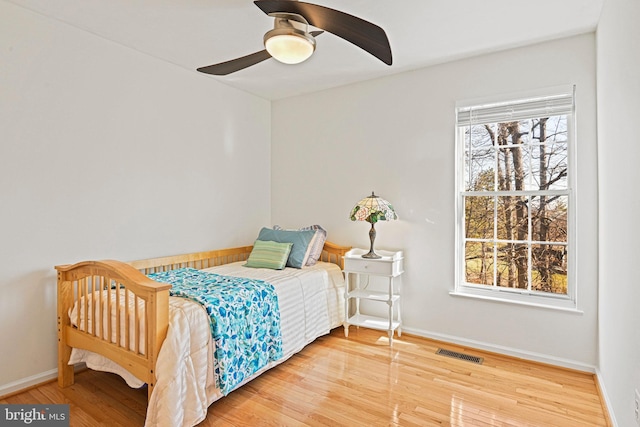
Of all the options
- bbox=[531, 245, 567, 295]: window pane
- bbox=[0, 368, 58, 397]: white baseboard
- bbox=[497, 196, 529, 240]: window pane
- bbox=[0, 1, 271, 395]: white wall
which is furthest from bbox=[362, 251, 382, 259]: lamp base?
bbox=[0, 368, 58, 397]: white baseboard

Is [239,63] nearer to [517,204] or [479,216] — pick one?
[479,216]

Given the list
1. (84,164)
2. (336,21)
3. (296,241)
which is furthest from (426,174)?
(84,164)

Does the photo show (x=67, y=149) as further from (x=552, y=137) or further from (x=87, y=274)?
(x=552, y=137)

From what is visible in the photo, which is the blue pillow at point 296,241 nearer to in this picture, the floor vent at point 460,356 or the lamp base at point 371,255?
the lamp base at point 371,255

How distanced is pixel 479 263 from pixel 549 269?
0.52 m

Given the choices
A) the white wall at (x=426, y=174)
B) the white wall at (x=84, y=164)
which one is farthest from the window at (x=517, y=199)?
the white wall at (x=84, y=164)

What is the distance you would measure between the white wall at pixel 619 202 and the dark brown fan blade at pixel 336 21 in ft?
3.64

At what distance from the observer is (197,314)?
6.83 feet

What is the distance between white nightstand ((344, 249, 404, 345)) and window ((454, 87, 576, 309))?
0.58 meters

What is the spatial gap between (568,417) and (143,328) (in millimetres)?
2544

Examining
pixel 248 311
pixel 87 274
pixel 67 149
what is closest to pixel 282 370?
pixel 248 311

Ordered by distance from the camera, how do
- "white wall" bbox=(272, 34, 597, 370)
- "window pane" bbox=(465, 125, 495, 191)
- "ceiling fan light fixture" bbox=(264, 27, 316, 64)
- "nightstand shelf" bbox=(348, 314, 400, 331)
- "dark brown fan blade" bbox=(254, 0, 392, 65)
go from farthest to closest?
"nightstand shelf" bbox=(348, 314, 400, 331) < "window pane" bbox=(465, 125, 495, 191) < "white wall" bbox=(272, 34, 597, 370) < "ceiling fan light fixture" bbox=(264, 27, 316, 64) < "dark brown fan blade" bbox=(254, 0, 392, 65)

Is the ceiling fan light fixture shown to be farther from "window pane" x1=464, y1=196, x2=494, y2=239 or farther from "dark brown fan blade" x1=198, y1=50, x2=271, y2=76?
"window pane" x1=464, y1=196, x2=494, y2=239

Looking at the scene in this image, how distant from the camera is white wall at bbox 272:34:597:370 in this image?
2645 millimetres
